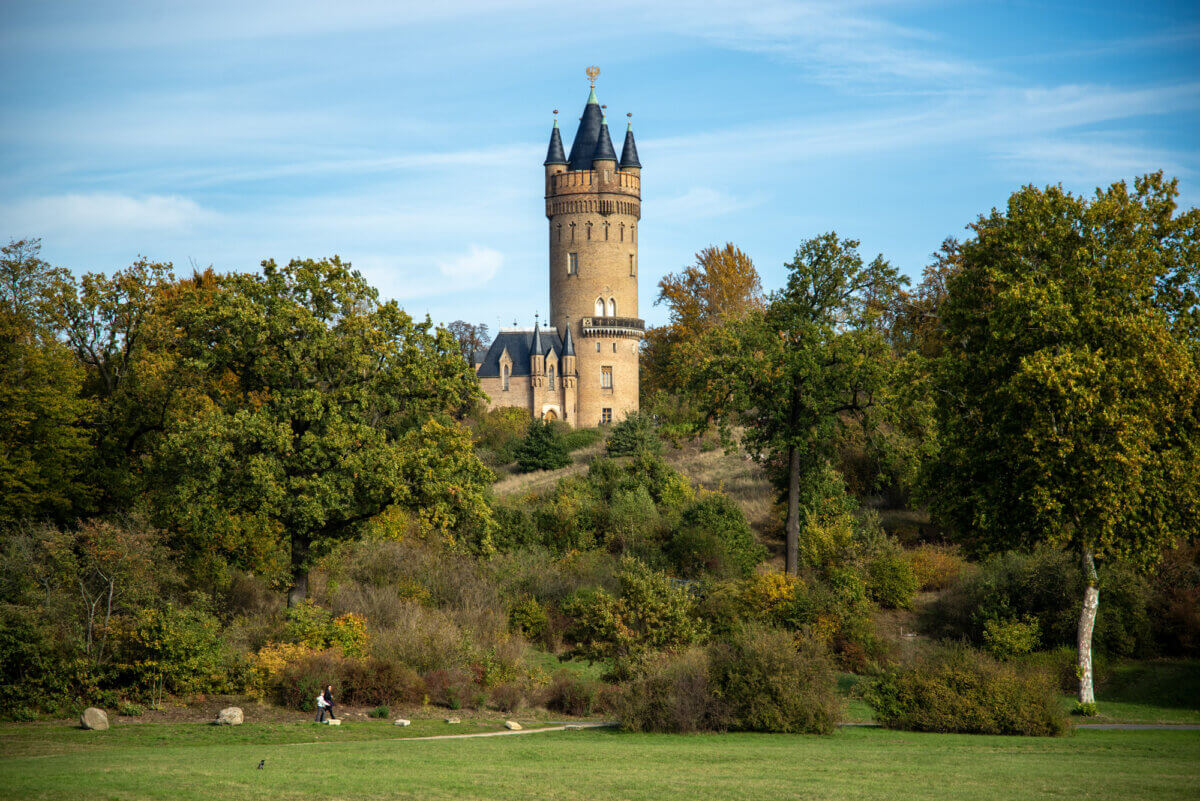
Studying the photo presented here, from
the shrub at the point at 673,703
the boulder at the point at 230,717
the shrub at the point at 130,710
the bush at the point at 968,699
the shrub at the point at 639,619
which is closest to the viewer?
the bush at the point at 968,699

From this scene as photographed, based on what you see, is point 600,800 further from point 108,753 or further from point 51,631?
point 51,631

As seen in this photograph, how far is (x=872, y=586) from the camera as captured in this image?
34031mm

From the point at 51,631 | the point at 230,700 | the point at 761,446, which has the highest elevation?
the point at 761,446

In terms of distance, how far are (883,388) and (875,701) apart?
1169 centimetres

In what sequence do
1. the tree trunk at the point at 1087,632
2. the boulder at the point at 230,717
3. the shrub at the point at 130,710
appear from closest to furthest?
the boulder at the point at 230,717, the shrub at the point at 130,710, the tree trunk at the point at 1087,632

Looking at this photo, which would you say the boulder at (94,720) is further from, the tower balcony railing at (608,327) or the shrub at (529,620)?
the tower balcony railing at (608,327)

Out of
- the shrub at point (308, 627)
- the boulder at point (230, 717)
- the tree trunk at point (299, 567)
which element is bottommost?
the boulder at point (230, 717)

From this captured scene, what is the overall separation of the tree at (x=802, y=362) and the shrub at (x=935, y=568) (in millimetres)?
5431

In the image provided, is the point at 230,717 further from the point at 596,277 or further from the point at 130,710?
the point at 596,277

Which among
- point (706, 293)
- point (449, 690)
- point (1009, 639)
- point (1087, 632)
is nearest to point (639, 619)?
point (449, 690)

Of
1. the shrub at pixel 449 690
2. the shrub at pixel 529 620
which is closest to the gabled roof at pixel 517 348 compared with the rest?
the shrub at pixel 529 620

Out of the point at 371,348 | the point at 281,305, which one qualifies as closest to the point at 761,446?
the point at 371,348

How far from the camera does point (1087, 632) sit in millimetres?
24562

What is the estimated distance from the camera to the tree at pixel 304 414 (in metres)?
26.5
